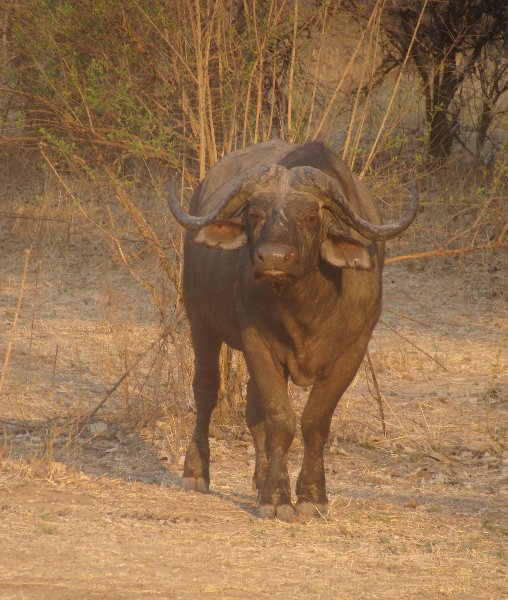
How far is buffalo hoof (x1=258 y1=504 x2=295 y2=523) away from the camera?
582 cm

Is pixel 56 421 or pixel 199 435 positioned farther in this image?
pixel 56 421

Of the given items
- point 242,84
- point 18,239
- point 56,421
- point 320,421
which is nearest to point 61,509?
point 320,421

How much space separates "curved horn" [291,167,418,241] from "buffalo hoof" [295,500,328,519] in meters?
1.30

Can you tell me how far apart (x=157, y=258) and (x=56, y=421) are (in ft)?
4.01

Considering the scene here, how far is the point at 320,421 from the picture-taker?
6.06m

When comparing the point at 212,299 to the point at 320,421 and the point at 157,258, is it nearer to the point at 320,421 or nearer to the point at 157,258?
the point at 320,421

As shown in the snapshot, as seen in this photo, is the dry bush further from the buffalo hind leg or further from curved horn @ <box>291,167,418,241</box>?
curved horn @ <box>291,167,418,241</box>

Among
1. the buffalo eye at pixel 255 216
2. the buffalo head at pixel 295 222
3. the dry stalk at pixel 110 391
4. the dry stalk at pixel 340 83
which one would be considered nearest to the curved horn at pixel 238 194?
the buffalo head at pixel 295 222

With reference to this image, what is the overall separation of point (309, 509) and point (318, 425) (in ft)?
1.31

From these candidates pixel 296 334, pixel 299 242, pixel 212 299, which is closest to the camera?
pixel 299 242

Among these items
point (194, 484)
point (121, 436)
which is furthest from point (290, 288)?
point (121, 436)

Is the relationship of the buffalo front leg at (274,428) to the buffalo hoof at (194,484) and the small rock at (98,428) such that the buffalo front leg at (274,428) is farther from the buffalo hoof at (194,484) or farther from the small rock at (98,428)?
the small rock at (98,428)

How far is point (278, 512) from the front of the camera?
5.84 meters

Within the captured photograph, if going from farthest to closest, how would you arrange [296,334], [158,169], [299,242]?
[158,169] < [296,334] < [299,242]
